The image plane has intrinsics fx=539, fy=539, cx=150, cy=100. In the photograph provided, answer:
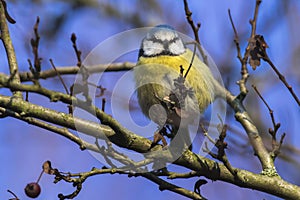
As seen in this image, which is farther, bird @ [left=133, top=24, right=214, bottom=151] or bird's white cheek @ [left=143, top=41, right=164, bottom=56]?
bird's white cheek @ [left=143, top=41, right=164, bottom=56]

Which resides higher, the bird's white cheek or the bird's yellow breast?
the bird's white cheek

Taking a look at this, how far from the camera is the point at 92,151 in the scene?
181cm

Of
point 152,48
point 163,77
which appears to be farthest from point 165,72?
point 152,48

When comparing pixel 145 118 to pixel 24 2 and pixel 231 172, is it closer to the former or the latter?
pixel 231 172

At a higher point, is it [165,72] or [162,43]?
[162,43]

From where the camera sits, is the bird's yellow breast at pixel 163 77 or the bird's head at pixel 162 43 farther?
the bird's head at pixel 162 43

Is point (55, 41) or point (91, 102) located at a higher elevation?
point (55, 41)

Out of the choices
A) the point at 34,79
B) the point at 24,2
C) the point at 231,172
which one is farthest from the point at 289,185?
the point at 24,2

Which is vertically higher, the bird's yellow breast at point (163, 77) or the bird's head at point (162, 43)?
the bird's head at point (162, 43)

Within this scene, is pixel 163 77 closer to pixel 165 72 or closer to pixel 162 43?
pixel 165 72

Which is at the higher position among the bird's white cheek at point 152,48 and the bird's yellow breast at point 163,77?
the bird's white cheek at point 152,48

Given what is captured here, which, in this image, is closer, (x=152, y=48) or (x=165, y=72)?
(x=165, y=72)

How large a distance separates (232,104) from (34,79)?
4.44ft

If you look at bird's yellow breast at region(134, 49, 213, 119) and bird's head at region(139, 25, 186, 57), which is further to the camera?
bird's head at region(139, 25, 186, 57)
